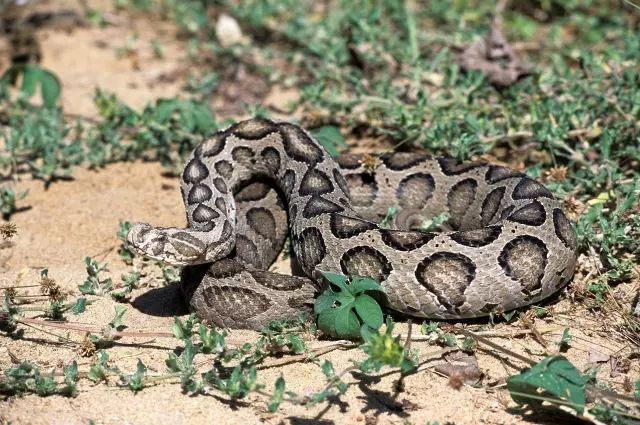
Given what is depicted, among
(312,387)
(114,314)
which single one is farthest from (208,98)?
(312,387)

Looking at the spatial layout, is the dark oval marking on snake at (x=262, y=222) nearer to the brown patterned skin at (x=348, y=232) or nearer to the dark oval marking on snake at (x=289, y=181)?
the brown patterned skin at (x=348, y=232)

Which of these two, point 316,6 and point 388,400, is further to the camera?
point 316,6

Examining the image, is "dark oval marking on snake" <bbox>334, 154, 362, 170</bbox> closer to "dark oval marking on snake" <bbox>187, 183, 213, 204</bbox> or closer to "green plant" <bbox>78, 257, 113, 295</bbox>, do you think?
"dark oval marking on snake" <bbox>187, 183, 213, 204</bbox>

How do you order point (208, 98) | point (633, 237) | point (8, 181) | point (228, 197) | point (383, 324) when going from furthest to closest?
point (208, 98)
point (8, 181)
point (228, 197)
point (633, 237)
point (383, 324)

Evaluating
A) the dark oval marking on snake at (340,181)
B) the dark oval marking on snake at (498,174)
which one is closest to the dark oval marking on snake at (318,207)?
the dark oval marking on snake at (340,181)

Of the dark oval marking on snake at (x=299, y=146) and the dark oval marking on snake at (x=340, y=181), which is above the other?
the dark oval marking on snake at (x=299, y=146)

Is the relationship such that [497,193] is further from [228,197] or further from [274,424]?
[274,424]
